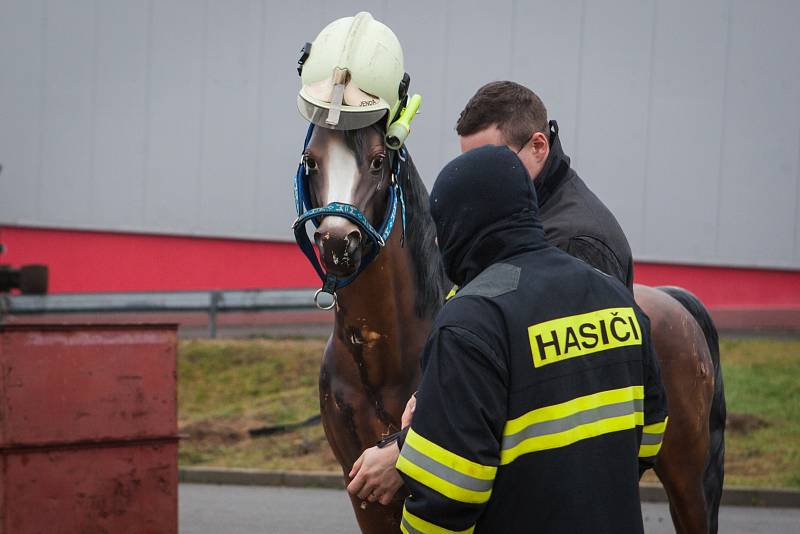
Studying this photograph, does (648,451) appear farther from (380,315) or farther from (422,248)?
(422,248)

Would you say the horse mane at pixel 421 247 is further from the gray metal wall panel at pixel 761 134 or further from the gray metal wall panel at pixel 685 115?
the gray metal wall panel at pixel 761 134

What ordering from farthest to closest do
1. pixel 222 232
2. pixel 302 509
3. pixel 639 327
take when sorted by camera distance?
pixel 222 232, pixel 302 509, pixel 639 327

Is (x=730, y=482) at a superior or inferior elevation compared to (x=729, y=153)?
inferior

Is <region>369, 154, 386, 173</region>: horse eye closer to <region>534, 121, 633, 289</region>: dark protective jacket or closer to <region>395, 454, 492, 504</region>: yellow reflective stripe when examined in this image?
<region>534, 121, 633, 289</region>: dark protective jacket

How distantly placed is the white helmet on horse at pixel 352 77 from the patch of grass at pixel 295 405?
7.58 m

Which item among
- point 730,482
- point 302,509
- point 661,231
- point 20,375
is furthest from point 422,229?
point 661,231

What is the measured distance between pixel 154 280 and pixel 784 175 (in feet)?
36.4

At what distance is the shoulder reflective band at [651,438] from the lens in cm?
302

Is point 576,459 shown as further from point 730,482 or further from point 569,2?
point 569,2

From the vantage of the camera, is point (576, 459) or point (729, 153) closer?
point (576, 459)

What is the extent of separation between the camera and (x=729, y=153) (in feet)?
62.5

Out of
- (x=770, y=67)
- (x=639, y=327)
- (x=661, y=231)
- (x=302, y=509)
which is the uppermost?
(x=770, y=67)

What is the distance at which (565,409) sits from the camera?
2611 millimetres

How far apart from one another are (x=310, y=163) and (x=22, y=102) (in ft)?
60.4
